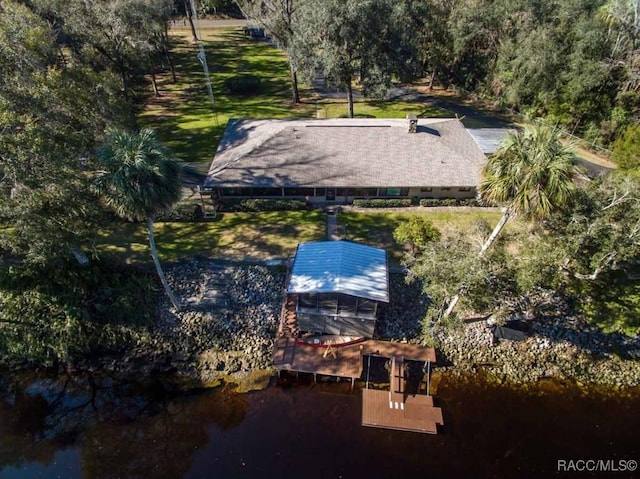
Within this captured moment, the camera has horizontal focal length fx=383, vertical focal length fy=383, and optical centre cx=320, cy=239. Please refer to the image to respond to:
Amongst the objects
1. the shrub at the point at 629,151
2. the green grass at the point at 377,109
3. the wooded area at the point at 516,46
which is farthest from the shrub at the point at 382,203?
the shrub at the point at 629,151

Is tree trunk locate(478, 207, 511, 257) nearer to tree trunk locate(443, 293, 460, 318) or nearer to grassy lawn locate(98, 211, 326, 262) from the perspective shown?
tree trunk locate(443, 293, 460, 318)

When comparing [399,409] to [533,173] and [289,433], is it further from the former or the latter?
[533,173]

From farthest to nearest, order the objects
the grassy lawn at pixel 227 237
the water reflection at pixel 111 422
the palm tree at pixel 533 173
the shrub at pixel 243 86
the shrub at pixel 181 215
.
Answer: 1. the shrub at pixel 243 86
2. the shrub at pixel 181 215
3. the grassy lawn at pixel 227 237
4. the water reflection at pixel 111 422
5. the palm tree at pixel 533 173

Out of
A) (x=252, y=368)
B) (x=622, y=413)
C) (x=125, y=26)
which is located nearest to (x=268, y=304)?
(x=252, y=368)

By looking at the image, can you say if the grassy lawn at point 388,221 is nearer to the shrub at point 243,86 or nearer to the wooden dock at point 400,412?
the wooden dock at point 400,412

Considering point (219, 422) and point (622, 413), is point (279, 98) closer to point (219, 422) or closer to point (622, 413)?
point (219, 422)

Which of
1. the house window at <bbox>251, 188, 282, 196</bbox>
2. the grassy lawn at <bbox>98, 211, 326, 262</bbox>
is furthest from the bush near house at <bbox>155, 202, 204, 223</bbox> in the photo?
the house window at <bbox>251, 188, 282, 196</bbox>

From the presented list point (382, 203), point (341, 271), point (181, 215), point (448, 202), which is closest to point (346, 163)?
point (382, 203)
